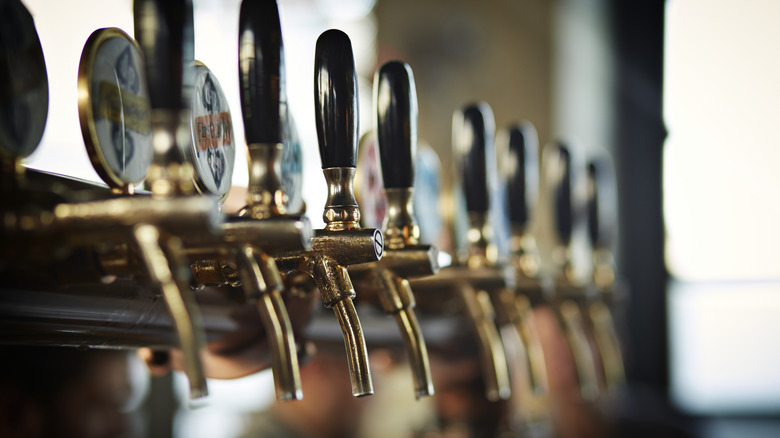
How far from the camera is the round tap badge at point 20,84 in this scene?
422mm

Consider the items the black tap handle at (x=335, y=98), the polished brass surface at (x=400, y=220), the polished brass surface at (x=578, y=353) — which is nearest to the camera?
the black tap handle at (x=335, y=98)

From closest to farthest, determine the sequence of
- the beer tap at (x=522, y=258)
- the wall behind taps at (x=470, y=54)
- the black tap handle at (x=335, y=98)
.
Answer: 1. the black tap handle at (x=335, y=98)
2. the beer tap at (x=522, y=258)
3. the wall behind taps at (x=470, y=54)

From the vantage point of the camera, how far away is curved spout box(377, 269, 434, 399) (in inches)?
23.8

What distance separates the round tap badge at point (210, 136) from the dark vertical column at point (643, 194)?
2.30 meters

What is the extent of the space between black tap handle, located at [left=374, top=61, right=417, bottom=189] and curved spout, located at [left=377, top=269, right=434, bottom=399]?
9cm

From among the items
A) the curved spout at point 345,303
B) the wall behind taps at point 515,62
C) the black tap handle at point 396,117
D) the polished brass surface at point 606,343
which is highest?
the wall behind taps at point 515,62

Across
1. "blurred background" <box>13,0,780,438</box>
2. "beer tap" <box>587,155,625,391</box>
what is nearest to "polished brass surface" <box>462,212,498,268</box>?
"beer tap" <box>587,155,625,391</box>

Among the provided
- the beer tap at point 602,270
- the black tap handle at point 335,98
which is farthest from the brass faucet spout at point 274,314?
the beer tap at point 602,270

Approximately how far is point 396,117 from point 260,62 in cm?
16

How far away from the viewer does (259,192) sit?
484 millimetres

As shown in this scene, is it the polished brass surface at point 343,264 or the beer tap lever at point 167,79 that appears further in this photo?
the polished brass surface at point 343,264

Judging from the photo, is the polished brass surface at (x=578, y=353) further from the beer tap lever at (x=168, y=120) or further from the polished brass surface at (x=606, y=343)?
the beer tap lever at (x=168, y=120)

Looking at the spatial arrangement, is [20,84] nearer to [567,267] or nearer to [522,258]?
[522,258]

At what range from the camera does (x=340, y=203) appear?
0.55 m
